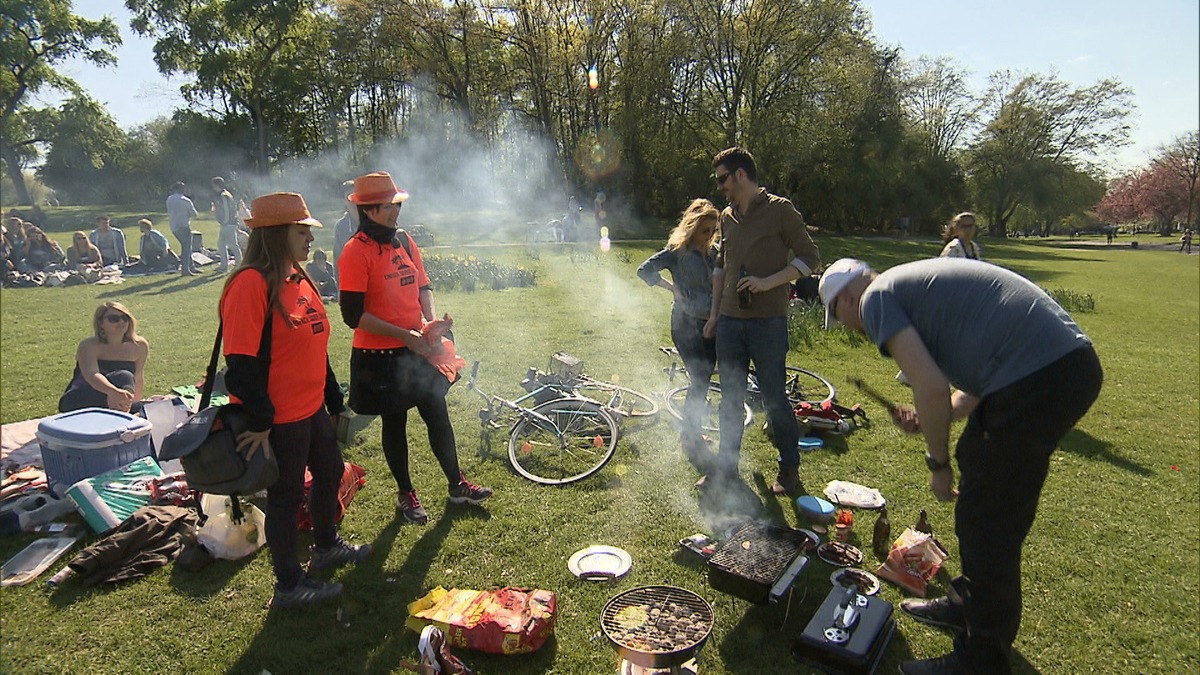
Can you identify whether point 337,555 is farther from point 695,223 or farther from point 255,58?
point 255,58

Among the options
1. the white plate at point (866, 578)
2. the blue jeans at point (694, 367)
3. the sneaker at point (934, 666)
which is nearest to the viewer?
the sneaker at point (934, 666)

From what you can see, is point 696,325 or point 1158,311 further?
point 1158,311

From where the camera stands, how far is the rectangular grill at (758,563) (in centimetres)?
296

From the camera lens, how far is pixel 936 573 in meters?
3.52

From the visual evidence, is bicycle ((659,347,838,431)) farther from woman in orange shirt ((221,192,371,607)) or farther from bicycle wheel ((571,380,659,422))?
woman in orange shirt ((221,192,371,607))

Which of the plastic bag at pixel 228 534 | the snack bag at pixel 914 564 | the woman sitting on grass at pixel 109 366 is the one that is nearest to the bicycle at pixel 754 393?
the snack bag at pixel 914 564

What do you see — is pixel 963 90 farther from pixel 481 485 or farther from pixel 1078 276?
pixel 481 485

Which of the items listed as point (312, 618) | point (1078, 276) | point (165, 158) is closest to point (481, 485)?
point (312, 618)

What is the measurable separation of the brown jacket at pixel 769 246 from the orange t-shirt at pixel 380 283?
206cm

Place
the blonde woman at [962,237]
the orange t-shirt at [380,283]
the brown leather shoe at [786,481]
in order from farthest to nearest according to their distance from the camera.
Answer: the blonde woman at [962,237]
the brown leather shoe at [786,481]
the orange t-shirt at [380,283]

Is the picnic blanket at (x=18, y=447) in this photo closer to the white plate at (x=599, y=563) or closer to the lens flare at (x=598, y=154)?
the white plate at (x=599, y=563)

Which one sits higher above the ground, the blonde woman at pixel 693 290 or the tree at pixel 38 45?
the tree at pixel 38 45

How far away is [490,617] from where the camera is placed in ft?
9.57

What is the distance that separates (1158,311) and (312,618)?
17977mm
